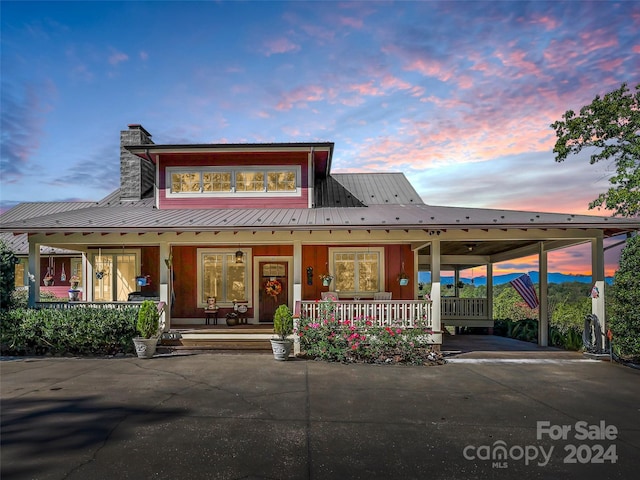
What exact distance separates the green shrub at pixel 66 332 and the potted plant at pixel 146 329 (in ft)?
1.53

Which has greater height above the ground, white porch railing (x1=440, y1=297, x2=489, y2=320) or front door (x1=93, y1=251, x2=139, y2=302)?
front door (x1=93, y1=251, x2=139, y2=302)

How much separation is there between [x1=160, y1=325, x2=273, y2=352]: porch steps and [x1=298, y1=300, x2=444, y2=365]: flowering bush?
1.81 metres

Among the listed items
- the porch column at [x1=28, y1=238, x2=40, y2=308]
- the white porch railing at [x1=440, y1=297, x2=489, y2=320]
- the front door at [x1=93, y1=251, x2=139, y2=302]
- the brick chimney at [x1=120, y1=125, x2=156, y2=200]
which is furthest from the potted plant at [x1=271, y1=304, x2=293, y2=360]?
the brick chimney at [x1=120, y1=125, x2=156, y2=200]

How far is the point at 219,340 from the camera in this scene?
10828 mm

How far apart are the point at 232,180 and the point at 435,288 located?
25.3 feet

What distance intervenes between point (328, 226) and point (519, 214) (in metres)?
5.70

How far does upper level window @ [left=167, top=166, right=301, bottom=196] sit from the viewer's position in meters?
13.0

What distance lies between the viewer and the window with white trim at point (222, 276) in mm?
12758

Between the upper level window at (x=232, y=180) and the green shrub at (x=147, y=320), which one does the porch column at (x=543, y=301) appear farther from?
the green shrub at (x=147, y=320)

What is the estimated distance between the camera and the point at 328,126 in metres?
14.5

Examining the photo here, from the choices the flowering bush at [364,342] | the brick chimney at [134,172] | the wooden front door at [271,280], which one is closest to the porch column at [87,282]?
the brick chimney at [134,172]

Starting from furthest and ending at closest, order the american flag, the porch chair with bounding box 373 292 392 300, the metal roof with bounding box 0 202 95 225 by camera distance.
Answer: the metal roof with bounding box 0 202 95 225 < the american flag < the porch chair with bounding box 373 292 392 300

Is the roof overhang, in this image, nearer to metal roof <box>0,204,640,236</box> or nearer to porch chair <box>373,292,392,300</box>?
metal roof <box>0,204,640,236</box>

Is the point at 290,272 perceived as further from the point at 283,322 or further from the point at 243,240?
the point at 283,322
